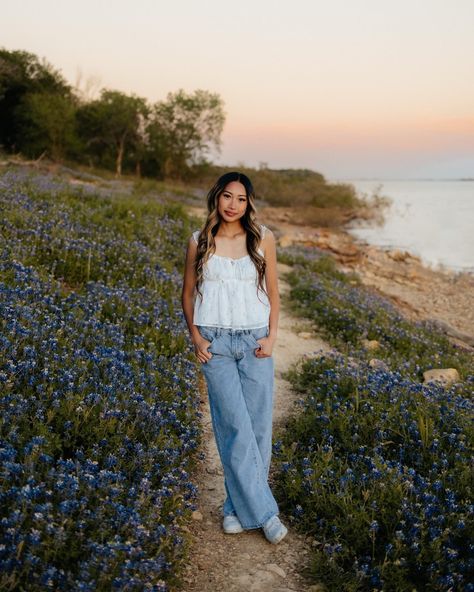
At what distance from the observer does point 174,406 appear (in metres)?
4.69

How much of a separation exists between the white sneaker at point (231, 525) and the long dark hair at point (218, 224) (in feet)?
5.01

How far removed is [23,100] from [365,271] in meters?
31.7

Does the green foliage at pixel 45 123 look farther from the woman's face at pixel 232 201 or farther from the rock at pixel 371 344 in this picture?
the woman's face at pixel 232 201

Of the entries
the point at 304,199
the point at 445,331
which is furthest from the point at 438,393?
the point at 304,199

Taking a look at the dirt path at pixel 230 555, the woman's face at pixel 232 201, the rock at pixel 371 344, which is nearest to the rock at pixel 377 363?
the rock at pixel 371 344

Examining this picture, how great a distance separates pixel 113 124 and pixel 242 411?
4281 centimetres

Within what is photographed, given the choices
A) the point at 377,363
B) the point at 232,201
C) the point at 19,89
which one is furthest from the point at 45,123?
the point at 232,201

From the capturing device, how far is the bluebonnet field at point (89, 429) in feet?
9.30

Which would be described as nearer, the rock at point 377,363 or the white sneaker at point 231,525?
the white sneaker at point 231,525

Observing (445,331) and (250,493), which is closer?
(250,493)

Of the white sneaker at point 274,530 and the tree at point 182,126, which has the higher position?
the tree at point 182,126

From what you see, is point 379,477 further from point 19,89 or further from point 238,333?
point 19,89

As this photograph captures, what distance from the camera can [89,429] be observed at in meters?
3.83

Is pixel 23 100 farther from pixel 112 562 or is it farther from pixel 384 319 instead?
pixel 112 562
